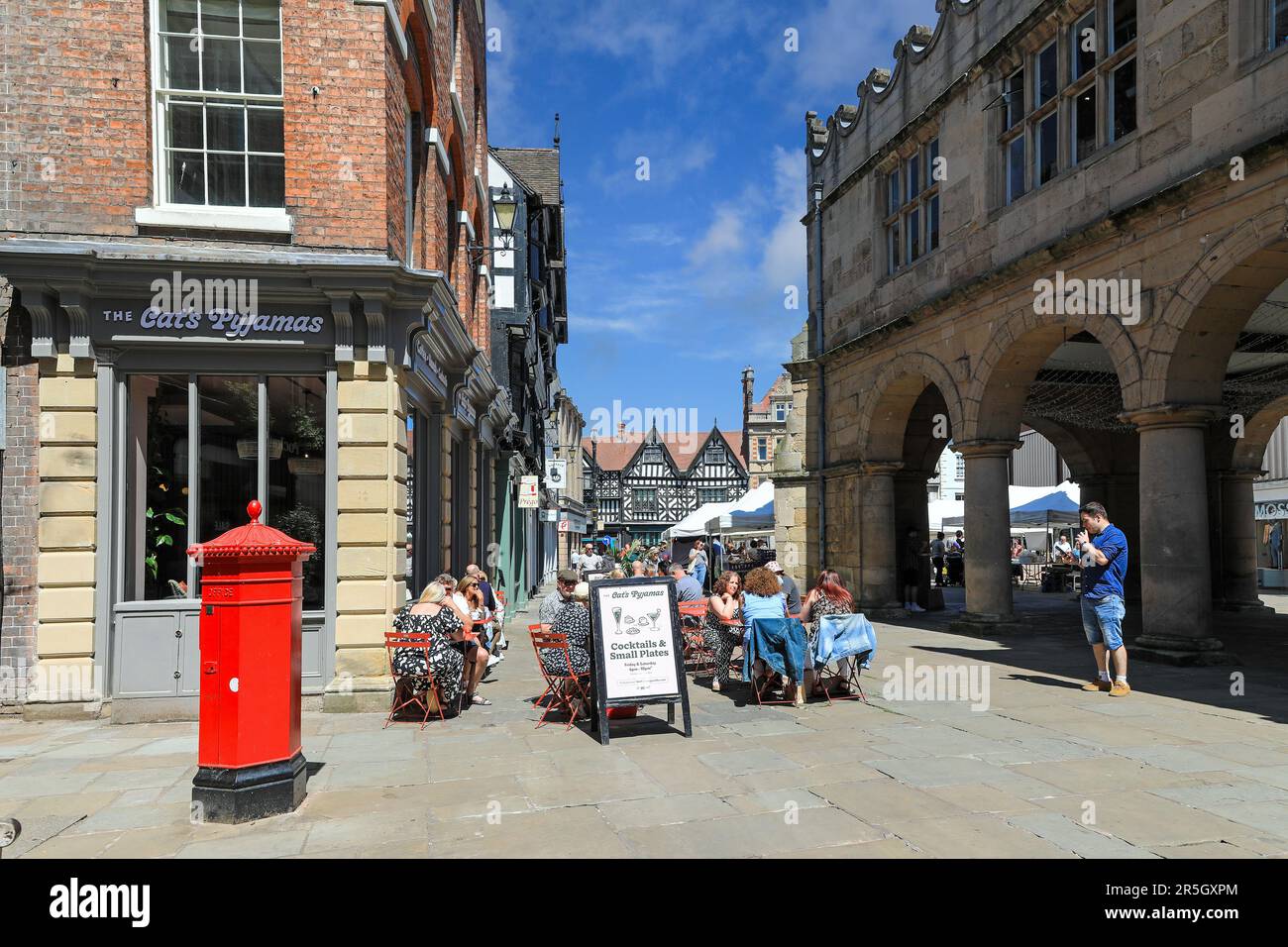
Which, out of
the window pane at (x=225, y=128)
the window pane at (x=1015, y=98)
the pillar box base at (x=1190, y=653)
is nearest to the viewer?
the window pane at (x=225, y=128)

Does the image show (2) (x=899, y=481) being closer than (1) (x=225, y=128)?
No

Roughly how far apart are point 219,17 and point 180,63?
0.58 metres

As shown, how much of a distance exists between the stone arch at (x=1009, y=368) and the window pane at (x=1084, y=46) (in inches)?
123

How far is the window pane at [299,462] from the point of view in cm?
862

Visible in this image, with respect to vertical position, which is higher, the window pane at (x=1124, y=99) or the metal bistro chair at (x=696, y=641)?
the window pane at (x=1124, y=99)

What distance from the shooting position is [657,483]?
78.4 metres

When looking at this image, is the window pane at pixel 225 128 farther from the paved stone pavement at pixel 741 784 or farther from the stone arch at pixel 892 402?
the stone arch at pixel 892 402

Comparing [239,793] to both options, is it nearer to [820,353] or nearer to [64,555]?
[64,555]

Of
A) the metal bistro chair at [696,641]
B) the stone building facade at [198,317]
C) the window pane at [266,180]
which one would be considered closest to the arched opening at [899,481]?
the metal bistro chair at [696,641]

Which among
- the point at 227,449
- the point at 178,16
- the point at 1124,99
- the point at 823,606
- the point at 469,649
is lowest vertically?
the point at 469,649

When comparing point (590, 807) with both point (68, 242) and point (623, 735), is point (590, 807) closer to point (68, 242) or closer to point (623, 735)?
point (623, 735)

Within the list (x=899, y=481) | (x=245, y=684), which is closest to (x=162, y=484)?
(x=245, y=684)
